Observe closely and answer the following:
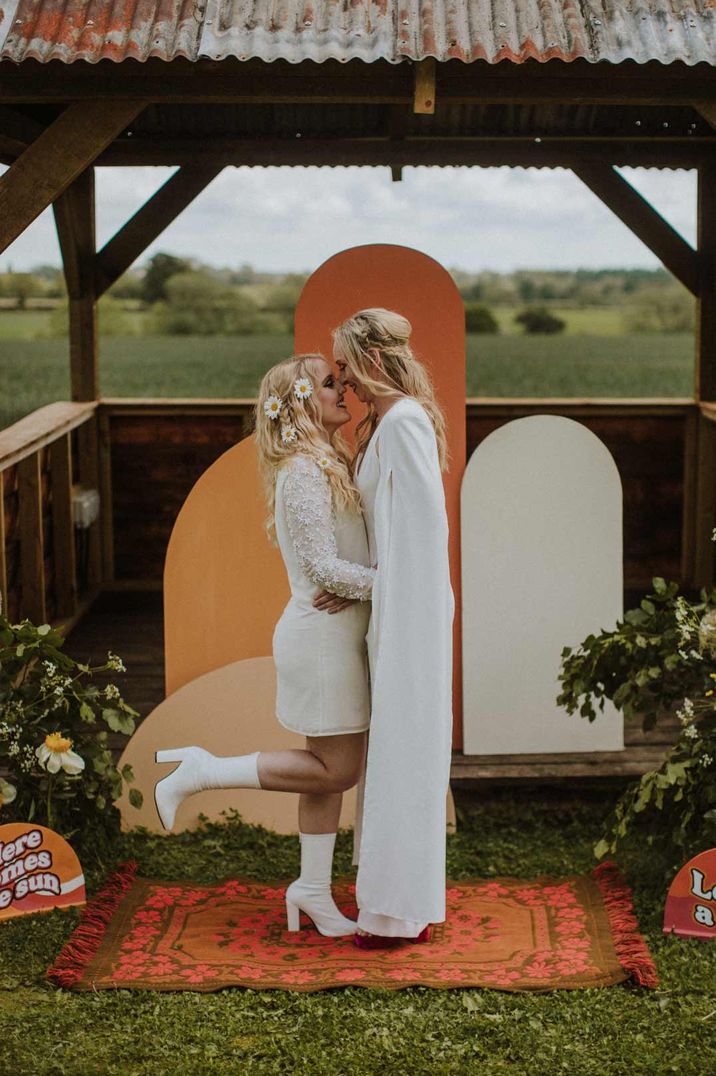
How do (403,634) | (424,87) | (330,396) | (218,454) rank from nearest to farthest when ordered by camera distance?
(403,634), (330,396), (424,87), (218,454)

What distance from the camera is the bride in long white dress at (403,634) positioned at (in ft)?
10.9

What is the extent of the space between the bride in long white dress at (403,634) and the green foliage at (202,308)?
23.6 meters

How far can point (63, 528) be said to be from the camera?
6871mm

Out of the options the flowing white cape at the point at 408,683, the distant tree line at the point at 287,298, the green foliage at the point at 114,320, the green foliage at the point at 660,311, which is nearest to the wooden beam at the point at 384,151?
the flowing white cape at the point at 408,683

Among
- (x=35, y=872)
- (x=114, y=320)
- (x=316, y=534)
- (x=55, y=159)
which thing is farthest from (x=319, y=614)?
(x=114, y=320)

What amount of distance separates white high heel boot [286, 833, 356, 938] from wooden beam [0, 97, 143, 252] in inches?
80.7

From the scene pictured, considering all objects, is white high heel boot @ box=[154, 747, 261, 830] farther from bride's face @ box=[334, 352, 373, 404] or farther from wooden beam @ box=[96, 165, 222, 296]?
wooden beam @ box=[96, 165, 222, 296]

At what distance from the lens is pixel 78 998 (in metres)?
3.25

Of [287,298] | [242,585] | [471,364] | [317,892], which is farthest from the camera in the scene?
[287,298]

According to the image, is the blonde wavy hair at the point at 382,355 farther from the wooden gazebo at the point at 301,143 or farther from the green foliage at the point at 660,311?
the green foliage at the point at 660,311

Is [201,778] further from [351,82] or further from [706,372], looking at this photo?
[706,372]

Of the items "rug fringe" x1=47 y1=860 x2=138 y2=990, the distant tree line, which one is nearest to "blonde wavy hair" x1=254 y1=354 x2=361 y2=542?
"rug fringe" x1=47 y1=860 x2=138 y2=990

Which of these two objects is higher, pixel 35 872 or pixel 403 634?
pixel 403 634

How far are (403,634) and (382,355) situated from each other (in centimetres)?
75
